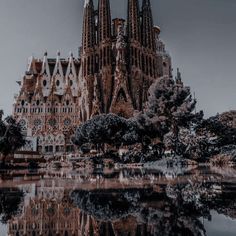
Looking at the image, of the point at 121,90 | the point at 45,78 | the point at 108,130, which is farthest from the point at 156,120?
the point at 45,78

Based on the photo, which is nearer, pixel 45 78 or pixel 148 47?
pixel 148 47

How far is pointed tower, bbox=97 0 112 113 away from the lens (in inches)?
2296

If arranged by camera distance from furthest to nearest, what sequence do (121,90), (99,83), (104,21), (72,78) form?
1. (72,78)
2. (104,21)
3. (99,83)
4. (121,90)

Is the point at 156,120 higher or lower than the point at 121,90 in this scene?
lower

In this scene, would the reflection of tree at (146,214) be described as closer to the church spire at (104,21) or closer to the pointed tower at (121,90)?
the pointed tower at (121,90)

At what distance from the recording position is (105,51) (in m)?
59.8

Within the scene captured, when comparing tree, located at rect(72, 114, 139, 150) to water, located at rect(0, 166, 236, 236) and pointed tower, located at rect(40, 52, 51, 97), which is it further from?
pointed tower, located at rect(40, 52, 51, 97)

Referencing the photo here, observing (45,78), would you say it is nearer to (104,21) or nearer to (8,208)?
(104,21)

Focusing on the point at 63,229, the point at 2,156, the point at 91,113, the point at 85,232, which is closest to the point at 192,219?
the point at 85,232

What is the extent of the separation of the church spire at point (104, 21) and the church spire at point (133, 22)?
4.17 metres

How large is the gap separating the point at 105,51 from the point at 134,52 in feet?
19.1

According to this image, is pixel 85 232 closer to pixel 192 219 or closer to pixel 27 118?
pixel 192 219

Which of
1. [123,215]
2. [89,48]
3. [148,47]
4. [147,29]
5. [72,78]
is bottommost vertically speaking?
[123,215]

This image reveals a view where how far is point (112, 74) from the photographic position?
5953 cm
